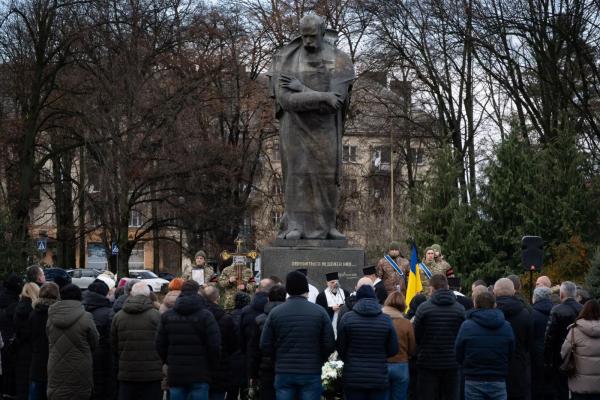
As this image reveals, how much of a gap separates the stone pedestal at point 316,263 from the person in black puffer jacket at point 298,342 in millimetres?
5395

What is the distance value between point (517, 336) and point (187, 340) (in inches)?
145

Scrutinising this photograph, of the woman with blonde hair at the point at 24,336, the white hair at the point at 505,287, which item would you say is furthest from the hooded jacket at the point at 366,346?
the woman with blonde hair at the point at 24,336

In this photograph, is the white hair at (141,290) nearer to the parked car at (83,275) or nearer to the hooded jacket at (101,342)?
the hooded jacket at (101,342)

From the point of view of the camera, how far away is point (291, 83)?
1638 centimetres

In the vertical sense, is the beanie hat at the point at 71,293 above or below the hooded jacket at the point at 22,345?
above

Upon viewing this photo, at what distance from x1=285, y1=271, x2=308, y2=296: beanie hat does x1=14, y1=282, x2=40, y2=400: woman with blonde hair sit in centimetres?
429

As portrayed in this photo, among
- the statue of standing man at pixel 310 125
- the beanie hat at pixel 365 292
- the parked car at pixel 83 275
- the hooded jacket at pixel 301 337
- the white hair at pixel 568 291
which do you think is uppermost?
the statue of standing man at pixel 310 125

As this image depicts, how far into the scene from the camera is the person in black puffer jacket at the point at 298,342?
10.7 metres

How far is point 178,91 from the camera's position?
146ft

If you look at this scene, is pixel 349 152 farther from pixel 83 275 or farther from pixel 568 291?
pixel 568 291

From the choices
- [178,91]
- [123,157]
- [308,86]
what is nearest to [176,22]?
[178,91]

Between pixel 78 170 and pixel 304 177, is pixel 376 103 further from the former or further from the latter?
pixel 304 177

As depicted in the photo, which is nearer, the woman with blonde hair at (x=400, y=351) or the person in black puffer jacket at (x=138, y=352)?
the woman with blonde hair at (x=400, y=351)

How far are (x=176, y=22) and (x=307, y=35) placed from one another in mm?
29023
